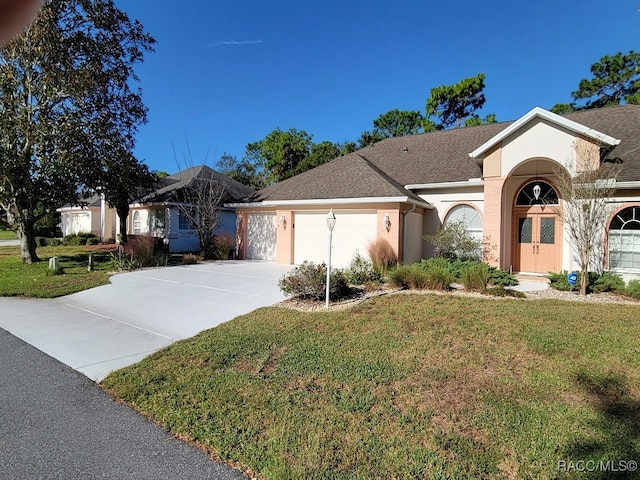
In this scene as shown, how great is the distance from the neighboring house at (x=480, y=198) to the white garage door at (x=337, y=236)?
4 cm

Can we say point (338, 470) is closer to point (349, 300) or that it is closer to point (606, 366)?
point (606, 366)

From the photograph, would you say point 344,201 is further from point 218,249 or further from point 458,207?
point 218,249

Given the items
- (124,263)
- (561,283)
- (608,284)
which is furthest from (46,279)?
(608,284)

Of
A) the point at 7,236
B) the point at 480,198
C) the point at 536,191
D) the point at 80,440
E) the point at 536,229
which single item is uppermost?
the point at 536,191

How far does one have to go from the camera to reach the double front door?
13195 millimetres

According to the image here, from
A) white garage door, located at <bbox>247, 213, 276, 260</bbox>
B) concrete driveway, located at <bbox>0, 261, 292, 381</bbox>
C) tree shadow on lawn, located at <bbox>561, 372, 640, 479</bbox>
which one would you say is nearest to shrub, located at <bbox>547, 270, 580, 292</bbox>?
tree shadow on lawn, located at <bbox>561, 372, 640, 479</bbox>

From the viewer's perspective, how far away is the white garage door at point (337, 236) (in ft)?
46.1

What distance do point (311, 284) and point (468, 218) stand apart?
8464mm

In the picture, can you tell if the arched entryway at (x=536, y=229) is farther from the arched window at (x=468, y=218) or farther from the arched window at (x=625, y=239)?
the arched window at (x=625, y=239)

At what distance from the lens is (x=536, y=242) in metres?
13.5

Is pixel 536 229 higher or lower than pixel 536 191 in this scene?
lower

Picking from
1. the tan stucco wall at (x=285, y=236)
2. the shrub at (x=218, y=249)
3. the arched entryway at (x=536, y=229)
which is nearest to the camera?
the arched entryway at (x=536, y=229)

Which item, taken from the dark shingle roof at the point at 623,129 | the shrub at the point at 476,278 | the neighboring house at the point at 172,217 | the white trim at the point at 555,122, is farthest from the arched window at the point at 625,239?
the neighboring house at the point at 172,217

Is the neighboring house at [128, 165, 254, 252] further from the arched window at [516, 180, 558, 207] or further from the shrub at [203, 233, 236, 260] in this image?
the arched window at [516, 180, 558, 207]
